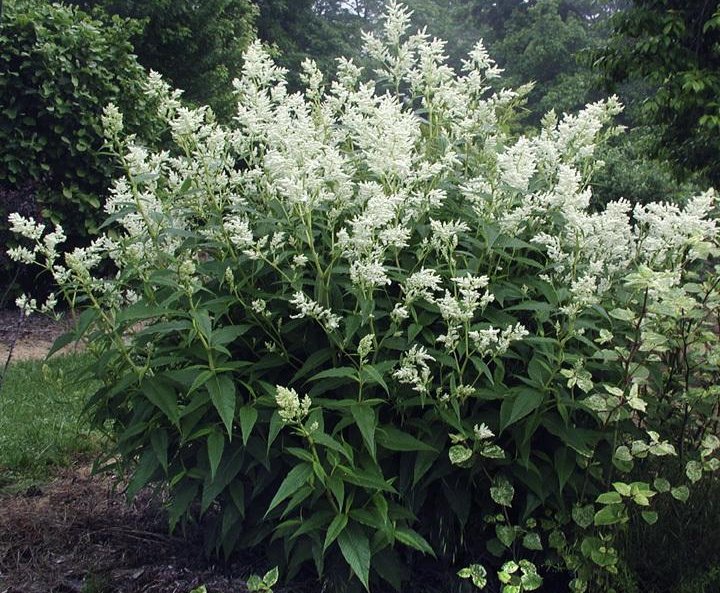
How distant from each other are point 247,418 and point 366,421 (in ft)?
1.22

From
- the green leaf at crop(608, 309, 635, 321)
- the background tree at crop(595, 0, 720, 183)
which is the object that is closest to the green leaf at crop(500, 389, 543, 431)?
the green leaf at crop(608, 309, 635, 321)

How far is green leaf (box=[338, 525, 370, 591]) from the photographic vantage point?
2.26 m

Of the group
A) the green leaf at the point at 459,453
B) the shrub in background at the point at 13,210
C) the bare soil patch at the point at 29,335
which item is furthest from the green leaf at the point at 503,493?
the shrub in background at the point at 13,210

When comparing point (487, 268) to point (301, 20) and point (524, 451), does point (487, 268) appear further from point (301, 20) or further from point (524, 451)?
point (301, 20)

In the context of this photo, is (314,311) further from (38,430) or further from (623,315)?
(38,430)

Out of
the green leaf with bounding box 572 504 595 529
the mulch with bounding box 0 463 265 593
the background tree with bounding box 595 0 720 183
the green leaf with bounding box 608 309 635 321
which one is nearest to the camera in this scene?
the green leaf with bounding box 608 309 635 321

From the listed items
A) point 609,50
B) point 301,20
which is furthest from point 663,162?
point 301,20

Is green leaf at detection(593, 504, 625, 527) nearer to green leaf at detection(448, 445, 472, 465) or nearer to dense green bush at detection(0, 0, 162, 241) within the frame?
green leaf at detection(448, 445, 472, 465)

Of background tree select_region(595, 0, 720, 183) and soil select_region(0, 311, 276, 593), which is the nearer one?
soil select_region(0, 311, 276, 593)

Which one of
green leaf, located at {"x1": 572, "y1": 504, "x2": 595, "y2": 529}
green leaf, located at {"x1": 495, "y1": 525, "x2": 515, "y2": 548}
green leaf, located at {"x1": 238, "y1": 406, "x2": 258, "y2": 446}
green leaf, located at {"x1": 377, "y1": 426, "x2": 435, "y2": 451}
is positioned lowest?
green leaf, located at {"x1": 238, "y1": 406, "x2": 258, "y2": 446}

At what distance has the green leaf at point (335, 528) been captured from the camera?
2220 millimetres

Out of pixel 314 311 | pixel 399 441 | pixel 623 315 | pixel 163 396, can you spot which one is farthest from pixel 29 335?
pixel 623 315

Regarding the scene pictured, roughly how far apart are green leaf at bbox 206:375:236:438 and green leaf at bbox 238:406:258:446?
39mm

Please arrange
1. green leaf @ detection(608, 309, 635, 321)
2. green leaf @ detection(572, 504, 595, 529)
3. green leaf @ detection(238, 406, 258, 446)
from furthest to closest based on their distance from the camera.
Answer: green leaf @ detection(572, 504, 595, 529), green leaf @ detection(608, 309, 635, 321), green leaf @ detection(238, 406, 258, 446)
